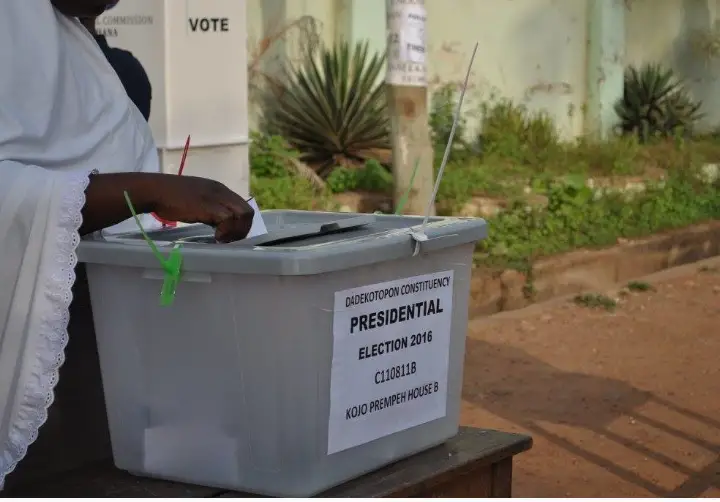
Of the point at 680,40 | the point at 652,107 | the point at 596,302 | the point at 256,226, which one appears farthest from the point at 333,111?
the point at 256,226

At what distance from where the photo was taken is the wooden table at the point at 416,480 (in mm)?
2004

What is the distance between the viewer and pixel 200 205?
1925 mm

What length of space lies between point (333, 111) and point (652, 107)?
503 cm

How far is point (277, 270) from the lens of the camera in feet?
5.85

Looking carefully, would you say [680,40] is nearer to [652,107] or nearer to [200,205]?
[652,107]

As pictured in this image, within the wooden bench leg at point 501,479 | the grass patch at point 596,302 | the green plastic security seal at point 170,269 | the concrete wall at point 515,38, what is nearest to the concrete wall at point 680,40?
the concrete wall at point 515,38

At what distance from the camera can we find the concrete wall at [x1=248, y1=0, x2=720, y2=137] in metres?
9.70

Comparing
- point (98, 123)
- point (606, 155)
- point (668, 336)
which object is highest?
point (98, 123)

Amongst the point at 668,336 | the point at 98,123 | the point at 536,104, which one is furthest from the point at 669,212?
the point at 98,123

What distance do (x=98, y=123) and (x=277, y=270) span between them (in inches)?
21.8

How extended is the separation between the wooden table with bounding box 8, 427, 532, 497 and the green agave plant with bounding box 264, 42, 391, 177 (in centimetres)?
686

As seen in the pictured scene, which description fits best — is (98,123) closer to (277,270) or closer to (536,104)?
(277,270)

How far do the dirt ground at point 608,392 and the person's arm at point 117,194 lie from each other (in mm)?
2792

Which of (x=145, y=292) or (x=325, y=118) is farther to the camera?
(x=325, y=118)
